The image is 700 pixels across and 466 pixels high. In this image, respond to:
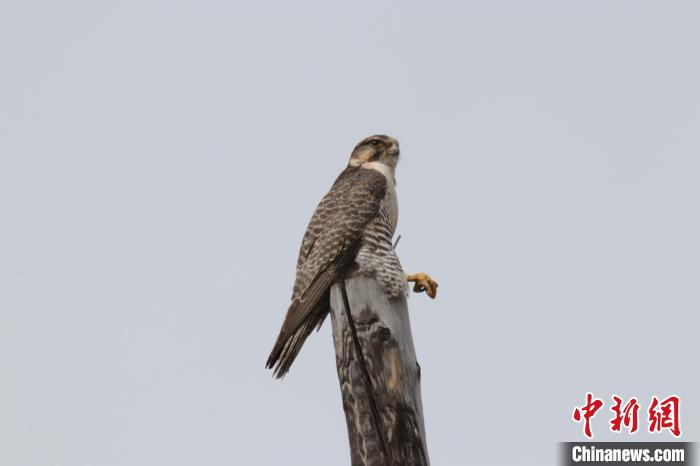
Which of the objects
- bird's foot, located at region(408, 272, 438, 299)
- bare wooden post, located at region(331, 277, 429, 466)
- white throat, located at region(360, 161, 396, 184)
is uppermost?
white throat, located at region(360, 161, 396, 184)

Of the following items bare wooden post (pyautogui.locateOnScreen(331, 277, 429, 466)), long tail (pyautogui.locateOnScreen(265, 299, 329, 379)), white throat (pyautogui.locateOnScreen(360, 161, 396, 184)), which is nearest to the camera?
bare wooden post (pyautogui.locateOnScreen(331, 277, 429, 466))

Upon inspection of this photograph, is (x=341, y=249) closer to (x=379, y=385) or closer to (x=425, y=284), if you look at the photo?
(x=425, y=284)

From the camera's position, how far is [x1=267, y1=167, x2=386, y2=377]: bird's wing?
565 centimetres

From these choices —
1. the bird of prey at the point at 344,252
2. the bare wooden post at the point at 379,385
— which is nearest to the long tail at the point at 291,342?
the bird of prey at the point at 344,252

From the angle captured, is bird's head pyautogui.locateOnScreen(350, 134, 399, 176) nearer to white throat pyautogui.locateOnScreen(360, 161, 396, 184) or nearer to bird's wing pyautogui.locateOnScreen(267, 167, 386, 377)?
white throat pyautogui.locateOnScreen(360, 161, 396, 184)

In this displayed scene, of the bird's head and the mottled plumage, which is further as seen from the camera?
the bird's head

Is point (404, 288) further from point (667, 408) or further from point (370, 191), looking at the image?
point (667, 408)

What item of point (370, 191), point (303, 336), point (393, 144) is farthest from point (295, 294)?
point (393, 144)

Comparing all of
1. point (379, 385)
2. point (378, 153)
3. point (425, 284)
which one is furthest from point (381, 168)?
point (379, 385)

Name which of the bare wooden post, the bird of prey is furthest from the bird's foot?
the bare wooden post

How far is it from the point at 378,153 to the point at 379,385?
10.9ft

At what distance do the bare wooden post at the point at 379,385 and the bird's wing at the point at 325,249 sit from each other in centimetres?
69

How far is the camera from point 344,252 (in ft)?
19.8

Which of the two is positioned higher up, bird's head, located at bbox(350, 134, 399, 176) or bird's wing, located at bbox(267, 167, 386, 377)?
bird's head, located at bbox(350, 134, 399, 176)
